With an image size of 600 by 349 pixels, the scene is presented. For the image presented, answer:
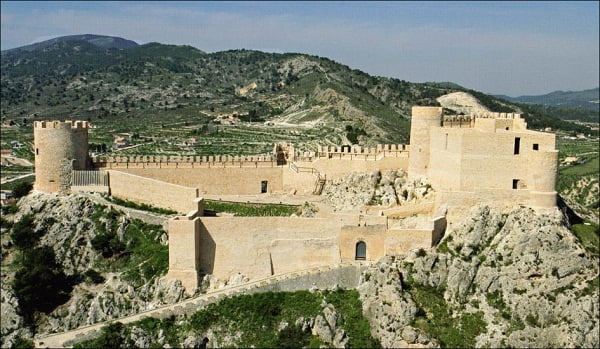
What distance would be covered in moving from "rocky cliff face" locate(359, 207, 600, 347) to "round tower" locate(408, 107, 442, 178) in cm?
572

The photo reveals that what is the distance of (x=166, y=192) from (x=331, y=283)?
12748 mm

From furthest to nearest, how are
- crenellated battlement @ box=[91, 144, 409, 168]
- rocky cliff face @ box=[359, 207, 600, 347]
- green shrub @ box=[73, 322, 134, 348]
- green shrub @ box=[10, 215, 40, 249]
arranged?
1. crenellated battlement @ box=[91, 144, 409, 168]
2. green shrub @ box=[10, 215, 40, 249]
3. green shrub @ box=[73, 322, 134, 348]
4. rocky cliff face @ box=[359, 207, 600, 347]

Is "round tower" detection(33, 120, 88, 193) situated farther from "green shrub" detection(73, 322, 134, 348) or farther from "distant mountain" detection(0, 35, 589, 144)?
"distant mountain" detection(0, 35, 589, 144)

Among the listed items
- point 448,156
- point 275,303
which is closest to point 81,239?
point 275,303

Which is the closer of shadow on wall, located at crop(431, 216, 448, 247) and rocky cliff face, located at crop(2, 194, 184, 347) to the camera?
shadow on wall, located at crop(431, 216, 448, 247)

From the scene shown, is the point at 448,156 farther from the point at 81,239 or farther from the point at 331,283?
the point at 81,239

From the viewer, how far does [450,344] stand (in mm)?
30812

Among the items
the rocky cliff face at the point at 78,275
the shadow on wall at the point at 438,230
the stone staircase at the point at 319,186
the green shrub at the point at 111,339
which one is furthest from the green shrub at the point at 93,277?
the shadow on wall at the point at 438,230

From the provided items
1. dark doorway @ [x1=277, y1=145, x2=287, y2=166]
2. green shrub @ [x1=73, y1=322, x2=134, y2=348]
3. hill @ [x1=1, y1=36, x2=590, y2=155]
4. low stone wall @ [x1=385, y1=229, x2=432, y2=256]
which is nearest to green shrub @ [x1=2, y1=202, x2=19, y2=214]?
green shrub @ [x1=73, y1=322, x2=134, y2=348]

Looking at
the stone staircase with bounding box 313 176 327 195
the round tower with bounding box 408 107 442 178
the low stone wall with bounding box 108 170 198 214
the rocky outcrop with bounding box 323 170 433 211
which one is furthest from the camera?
the stone staircase with bounding box 313 176 327 195

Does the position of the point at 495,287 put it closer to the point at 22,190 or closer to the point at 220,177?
the point at 220,177

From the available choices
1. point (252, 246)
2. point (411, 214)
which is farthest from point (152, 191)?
point (411, 214)

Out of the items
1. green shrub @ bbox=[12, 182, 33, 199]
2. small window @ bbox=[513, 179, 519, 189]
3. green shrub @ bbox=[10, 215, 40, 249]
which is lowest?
green shrub @ bbox=[10, 215, 40, 249]

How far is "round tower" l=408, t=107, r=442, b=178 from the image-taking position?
A: 3941cm
